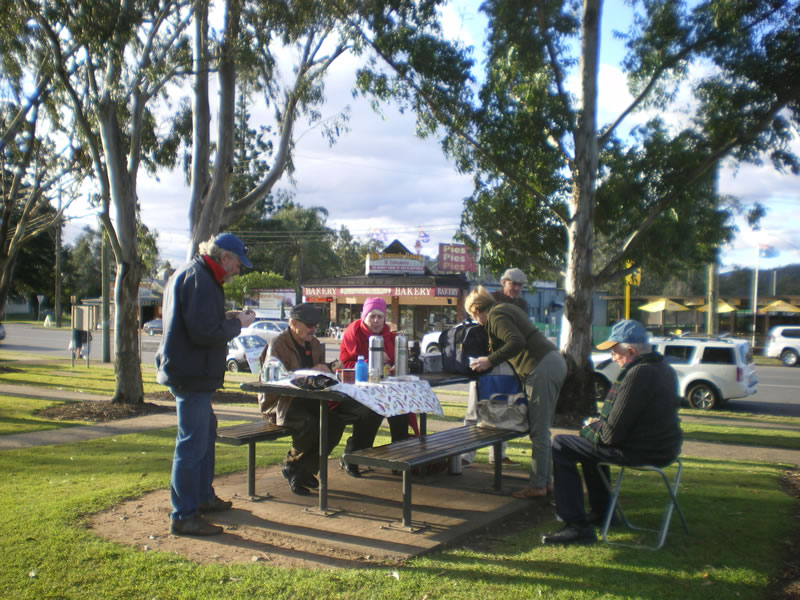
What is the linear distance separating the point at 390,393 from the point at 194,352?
5.24ft

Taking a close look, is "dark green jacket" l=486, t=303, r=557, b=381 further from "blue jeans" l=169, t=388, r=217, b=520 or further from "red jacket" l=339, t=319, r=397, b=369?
"blue jeans" l=169, t=388, r=217, b=520

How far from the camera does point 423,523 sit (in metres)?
5.28

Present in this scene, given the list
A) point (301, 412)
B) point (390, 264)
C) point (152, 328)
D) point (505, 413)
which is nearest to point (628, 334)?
point (505, 413)

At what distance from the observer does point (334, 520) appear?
5320 millimetres

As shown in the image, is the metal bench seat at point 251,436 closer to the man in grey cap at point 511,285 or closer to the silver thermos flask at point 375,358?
the silver thermos flask at point 375,358

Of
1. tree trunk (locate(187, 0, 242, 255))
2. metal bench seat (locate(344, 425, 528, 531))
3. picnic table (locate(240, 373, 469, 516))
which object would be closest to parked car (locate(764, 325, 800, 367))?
tree trunk (locate(187, 0, 242, 255))

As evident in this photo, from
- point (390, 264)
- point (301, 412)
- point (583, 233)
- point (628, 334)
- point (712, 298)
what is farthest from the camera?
point (390, 264)

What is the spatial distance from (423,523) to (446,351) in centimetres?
198

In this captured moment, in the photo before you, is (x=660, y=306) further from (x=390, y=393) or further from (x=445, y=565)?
(x=445, y=565)

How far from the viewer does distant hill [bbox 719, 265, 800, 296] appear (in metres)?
64.6

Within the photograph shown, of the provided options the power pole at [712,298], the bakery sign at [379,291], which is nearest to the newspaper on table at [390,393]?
the power pole at [712,298]

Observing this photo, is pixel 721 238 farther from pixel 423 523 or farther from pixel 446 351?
pixel 423 523

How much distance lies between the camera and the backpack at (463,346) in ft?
Answer: 21.7

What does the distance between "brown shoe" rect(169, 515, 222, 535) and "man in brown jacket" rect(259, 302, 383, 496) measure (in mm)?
1149
